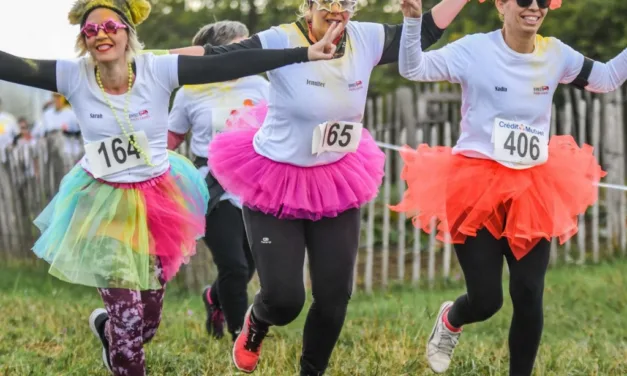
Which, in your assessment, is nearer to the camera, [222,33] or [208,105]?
[222,33]

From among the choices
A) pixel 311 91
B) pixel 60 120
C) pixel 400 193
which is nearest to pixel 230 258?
pixel 311 91

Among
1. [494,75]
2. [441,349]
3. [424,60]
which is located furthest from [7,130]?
[494,75]

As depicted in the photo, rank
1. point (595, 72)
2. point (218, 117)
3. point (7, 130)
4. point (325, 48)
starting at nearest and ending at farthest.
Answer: point (325, 48), point (595, 72), point (218, 117), point (7, 130)

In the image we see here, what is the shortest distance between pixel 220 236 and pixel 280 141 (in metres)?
1.51

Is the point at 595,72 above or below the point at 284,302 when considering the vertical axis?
above

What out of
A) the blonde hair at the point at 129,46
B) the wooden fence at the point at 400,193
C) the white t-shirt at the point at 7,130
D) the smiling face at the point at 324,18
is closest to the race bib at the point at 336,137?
the smiling face at the point at 324,18

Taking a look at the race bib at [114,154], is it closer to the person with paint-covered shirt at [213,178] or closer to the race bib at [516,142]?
the person with paint-covered shirt at [213,178]

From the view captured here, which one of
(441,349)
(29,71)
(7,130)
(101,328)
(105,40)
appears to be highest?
(105,40)

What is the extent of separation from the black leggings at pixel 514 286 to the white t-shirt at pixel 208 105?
214 centimetres

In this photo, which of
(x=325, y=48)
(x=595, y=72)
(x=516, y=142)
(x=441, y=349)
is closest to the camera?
(x=325, y=48)

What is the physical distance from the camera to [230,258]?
20.7ft

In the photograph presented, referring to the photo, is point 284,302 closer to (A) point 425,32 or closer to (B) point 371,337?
(A) point 425,32

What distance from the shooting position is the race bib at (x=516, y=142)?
189 inches

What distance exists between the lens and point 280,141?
4.95m
